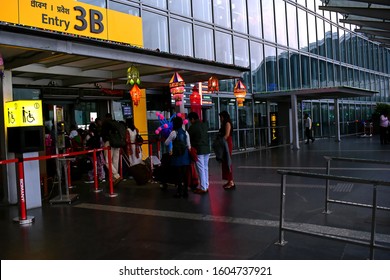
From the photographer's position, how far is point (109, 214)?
668cm

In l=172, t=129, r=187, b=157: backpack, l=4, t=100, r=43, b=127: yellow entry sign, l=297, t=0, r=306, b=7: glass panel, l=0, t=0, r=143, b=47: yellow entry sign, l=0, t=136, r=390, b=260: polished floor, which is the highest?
l=297, t=0, r=306, b=7: glass panel

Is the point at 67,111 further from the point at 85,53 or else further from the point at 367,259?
the point at 367,259

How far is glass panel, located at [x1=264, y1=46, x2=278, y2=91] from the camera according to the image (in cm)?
2212

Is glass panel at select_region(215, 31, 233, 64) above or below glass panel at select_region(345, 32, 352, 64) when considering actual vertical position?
below

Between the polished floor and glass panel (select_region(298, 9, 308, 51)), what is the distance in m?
18.8

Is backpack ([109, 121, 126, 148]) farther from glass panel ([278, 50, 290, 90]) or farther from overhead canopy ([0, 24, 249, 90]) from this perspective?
glass panel ([278, 50, 290, 90])

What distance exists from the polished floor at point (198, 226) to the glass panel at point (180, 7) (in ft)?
31.4

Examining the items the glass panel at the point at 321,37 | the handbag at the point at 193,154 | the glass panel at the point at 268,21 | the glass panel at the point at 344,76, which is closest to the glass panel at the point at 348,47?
the glass panel at the point at 344,76

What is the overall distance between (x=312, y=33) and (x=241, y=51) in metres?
9.61

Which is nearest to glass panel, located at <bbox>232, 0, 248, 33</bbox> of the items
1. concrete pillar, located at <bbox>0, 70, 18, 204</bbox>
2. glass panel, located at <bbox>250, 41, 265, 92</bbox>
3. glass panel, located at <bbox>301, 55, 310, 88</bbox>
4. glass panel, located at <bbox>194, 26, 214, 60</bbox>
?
glass panel, located at <bbox>250, 41, 265, 92</bbox>

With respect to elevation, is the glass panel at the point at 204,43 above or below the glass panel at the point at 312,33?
below

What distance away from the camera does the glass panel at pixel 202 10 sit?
1719 cm

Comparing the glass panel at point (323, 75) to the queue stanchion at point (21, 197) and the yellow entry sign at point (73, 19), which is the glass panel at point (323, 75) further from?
the queue stanchion at point (21, 197)

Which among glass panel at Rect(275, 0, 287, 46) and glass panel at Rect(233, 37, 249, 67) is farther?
glass panel at Rect(275, 0, 287, 46)
